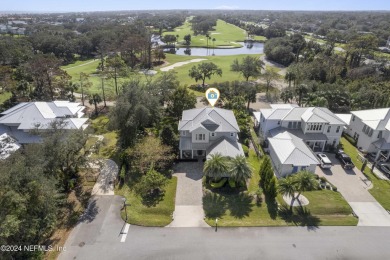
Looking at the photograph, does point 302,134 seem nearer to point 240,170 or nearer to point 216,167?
point 240,170

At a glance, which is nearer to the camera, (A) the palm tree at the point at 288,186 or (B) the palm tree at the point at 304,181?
(B) the palm tree at the point at 304,181

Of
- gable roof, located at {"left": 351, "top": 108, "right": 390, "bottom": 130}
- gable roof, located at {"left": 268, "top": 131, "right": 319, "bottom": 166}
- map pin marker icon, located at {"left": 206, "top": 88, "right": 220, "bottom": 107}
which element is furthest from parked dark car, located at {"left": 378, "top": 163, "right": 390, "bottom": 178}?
map pin marker icon, located at {"left": 206, "top": 88, "right": 220, "bottom": 107}

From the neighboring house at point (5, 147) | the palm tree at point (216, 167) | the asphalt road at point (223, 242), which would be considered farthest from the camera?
the palm tree at point (216, 167)

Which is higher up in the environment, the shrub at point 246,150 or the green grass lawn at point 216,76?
the green grass lawn at point 216,76

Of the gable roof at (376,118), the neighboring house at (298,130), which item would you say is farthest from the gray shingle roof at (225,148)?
the gable roof at (376,118)

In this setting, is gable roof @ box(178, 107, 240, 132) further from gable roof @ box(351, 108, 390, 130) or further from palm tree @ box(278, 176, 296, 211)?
gable roof @ box(351, 108, 390, 130)

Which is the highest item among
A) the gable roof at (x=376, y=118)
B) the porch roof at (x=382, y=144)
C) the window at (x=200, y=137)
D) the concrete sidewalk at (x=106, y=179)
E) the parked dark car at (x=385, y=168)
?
the gable roof at (x=376, y=118)

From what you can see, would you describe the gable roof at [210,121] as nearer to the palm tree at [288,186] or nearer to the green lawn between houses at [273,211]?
the green lawn between houses at [273,211]

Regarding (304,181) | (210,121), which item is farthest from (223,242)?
(210,121)
